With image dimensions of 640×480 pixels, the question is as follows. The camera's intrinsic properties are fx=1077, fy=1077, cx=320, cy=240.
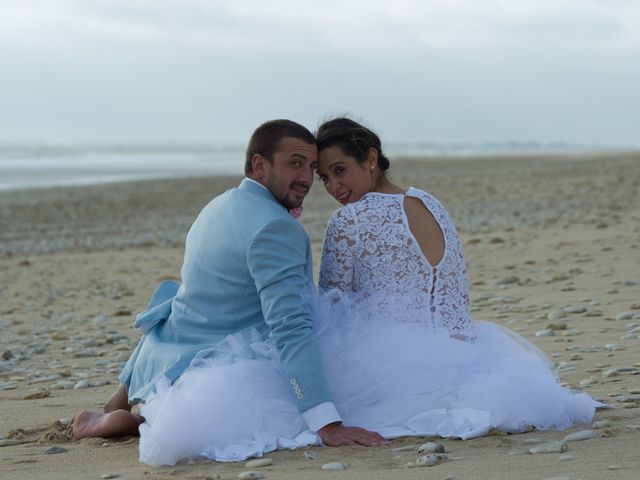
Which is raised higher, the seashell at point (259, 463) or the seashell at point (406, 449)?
the seashell at point (406, 449)

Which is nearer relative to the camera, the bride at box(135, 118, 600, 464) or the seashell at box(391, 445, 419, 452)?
the seashell at box(391, 445, 419, 452)

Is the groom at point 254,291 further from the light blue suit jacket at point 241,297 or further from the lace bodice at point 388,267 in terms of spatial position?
the lace bodice at point 388,267

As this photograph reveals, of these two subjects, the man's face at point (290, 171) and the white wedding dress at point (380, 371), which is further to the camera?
the man's face at point (290, 171)

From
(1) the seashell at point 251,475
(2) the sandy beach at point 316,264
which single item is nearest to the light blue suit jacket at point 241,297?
(2) the sandy beach at point 316,264

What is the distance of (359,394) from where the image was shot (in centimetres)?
444

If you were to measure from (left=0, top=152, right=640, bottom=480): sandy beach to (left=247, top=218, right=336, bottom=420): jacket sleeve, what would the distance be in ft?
0.85

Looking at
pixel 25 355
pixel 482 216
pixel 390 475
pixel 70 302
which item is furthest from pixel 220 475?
pixel 482 216

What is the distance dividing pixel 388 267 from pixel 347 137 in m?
0.59

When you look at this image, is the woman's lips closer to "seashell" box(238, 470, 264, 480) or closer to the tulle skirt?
the tulle skirt

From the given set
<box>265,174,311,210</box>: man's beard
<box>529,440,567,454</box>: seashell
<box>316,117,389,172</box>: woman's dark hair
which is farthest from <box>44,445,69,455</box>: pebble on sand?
<box>529,440,567,454</box>: seashell

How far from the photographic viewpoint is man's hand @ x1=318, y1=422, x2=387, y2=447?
4180 millimetres

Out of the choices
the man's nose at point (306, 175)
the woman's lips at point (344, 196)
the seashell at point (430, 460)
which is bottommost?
the seashell at point (430, 460)

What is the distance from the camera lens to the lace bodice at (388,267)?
182 inches

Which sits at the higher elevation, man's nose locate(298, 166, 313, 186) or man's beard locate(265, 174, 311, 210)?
man's nose locate(298, 166, 313, 186)
